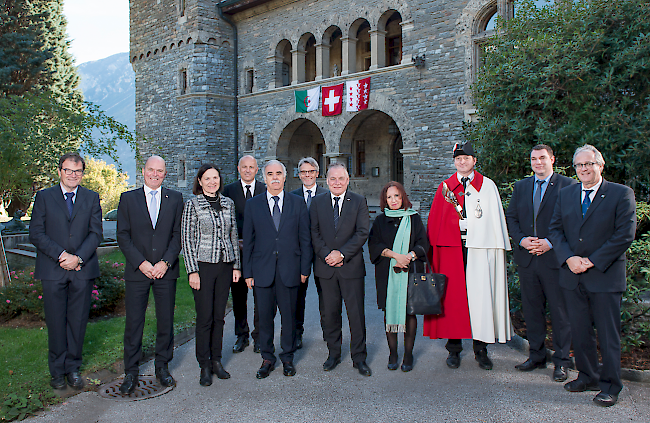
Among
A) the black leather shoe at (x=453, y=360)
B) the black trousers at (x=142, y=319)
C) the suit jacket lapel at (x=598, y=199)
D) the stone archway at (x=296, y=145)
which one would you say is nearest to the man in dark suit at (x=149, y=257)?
the black trousers at (x=142, y=319)

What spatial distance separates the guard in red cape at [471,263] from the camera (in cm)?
484

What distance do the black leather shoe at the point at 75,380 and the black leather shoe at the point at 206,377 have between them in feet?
3.50

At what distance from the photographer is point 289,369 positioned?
471cm

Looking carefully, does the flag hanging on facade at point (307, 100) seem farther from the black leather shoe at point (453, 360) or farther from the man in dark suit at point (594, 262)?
the man in dark suit at point (594, 262)

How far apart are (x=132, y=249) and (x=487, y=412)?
11.1 feet

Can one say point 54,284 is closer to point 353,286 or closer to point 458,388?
point 353,286

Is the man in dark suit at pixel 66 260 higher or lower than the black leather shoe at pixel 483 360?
higher

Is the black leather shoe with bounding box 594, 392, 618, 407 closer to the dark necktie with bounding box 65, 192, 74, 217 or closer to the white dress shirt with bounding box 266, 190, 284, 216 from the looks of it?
the white dress shirt with bounding box 266, 190, 284, 216

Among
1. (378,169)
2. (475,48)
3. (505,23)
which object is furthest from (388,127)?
(505,23)

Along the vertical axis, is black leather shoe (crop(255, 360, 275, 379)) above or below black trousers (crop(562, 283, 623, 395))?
below

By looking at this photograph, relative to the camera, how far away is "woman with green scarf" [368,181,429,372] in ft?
15.7

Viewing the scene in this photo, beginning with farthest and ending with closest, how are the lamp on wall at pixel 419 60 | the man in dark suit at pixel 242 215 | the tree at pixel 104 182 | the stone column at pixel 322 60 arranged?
1. the tree at pixel 104 182
2. the stone column at pixel 322 60
3. the lamp on wall at pixel 419 60
4. the man in dark suit at pixel 242 215

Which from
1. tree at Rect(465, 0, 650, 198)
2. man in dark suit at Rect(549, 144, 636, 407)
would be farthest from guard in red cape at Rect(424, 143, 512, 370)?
tree at Rect(465, 0, 650, 198)

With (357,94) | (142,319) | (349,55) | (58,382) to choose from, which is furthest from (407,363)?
(349,55)
